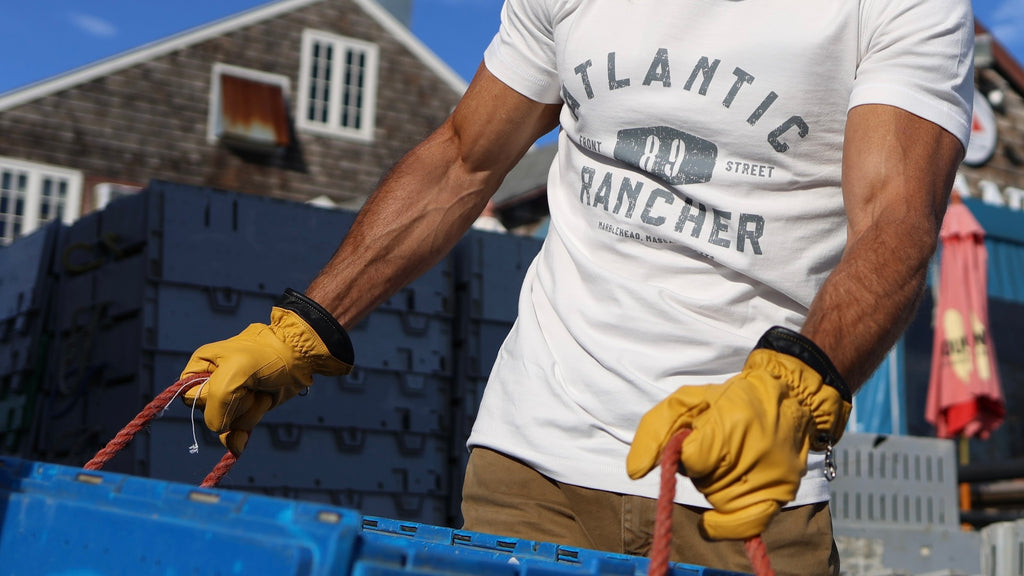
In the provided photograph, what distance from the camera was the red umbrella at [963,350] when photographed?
323 inches

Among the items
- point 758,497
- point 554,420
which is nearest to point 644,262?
point 554,420

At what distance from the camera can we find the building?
677 inches

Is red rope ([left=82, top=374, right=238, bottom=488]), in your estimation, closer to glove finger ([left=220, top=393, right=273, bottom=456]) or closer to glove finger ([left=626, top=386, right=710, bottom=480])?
glove finger ([left=220, top=393, right=273, bottom=456])

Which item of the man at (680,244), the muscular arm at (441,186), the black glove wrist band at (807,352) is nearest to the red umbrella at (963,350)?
the muscular arm at (441,186)

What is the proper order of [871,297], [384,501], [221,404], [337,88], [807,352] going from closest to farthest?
[807,352], [871,297], [221,404], [384,501], [337,88]

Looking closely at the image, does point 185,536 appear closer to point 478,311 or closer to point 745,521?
point 745,521

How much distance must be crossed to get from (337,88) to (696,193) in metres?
18.2

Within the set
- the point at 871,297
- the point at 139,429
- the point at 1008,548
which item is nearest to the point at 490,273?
the point at 1008,548

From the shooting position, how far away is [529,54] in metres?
2.39

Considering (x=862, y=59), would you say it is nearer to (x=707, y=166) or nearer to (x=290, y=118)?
(x=707, y=166)

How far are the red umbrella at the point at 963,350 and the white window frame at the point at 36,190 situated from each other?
12925 millimetres

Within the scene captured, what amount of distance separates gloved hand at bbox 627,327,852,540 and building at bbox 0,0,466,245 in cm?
1695

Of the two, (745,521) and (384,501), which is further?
(384,501)

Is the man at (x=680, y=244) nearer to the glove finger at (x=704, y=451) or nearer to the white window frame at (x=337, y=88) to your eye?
the glove finger at (x=704, y=451)
